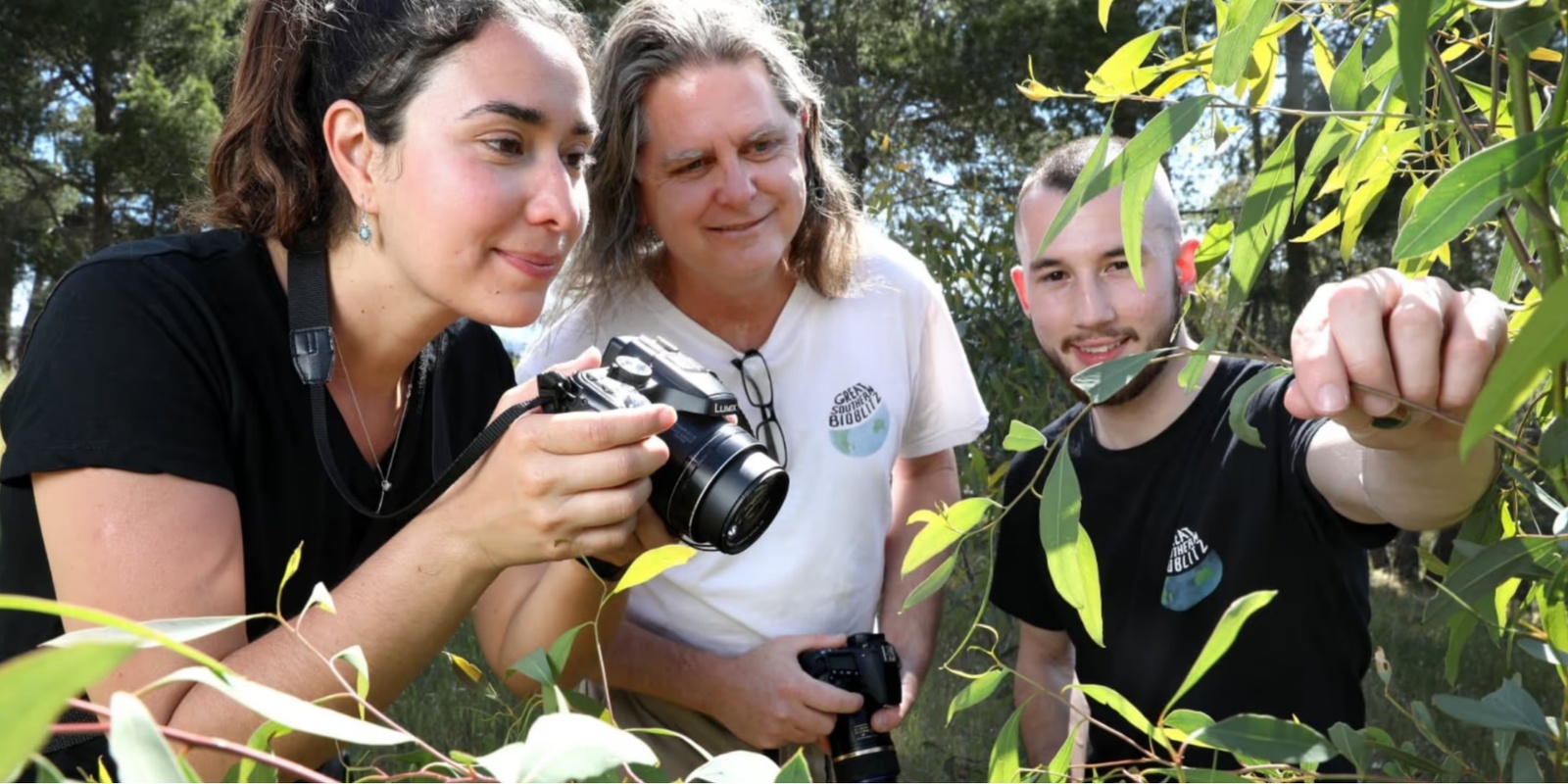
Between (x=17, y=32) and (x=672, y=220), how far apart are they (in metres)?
13.2

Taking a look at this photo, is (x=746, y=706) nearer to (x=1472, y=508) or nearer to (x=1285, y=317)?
(x=1472, y=508)

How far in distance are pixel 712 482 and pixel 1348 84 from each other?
76 cm

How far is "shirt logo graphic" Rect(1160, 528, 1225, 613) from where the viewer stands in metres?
1.75

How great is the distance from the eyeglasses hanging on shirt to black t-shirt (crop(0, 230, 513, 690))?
0.53 m

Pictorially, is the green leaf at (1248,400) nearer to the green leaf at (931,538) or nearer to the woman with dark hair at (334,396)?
the green leaf at (931,538)

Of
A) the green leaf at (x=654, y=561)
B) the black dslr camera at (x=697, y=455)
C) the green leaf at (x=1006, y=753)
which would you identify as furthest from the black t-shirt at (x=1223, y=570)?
the green leaf at (x=654, y=561)

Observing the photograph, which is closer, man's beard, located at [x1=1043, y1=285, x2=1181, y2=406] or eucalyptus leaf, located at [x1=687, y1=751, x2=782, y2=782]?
eucalyptus leaf, located at [x1=687, y1=751, x2=782, y2=782]

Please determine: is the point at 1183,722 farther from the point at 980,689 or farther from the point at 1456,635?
the point at 1456,635

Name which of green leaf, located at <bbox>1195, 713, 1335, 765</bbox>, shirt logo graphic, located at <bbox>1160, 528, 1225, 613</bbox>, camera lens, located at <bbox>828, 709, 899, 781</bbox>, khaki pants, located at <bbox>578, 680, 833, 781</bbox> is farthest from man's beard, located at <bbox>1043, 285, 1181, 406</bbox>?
green leaf, located at <bbox>1195, 713, 1335, 765</bbox>

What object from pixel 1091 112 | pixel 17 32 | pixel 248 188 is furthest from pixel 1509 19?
pixel 17 32

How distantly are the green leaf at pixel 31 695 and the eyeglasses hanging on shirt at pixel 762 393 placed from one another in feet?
5.60

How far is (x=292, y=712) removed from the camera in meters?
0.42

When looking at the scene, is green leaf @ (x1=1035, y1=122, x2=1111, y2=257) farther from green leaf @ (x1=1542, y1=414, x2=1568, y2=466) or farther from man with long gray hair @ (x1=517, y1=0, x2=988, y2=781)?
man with long gray hair @ (x1=517, y1=0, x2=988, y2=781)

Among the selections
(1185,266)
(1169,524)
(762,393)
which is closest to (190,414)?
(762,393)
